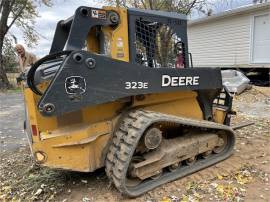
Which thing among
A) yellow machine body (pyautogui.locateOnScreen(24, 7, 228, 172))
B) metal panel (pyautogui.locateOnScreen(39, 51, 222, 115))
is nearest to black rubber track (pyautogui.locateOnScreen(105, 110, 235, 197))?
yellow machine body (pyautogui.locateOnScreen(24, 7, 228, 172))

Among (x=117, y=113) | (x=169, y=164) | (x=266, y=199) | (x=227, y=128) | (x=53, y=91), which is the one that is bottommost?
(x=266, y=199)

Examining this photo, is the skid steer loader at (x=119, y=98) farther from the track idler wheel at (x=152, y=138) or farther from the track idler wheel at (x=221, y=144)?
the track idler wheel at (x=221, y=144)

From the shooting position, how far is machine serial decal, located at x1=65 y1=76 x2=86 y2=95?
315 centimetres

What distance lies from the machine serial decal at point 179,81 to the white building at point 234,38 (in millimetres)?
10095

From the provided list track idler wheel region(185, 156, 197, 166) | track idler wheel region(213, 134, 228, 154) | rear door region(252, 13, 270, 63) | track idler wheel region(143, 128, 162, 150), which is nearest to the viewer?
track idler wheel region(143, 128, 162, 150)

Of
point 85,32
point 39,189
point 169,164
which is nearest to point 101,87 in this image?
point 85,32

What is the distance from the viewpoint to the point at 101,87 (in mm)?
3350

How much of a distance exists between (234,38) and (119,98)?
42.6ft

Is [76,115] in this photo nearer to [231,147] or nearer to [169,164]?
[169,164]

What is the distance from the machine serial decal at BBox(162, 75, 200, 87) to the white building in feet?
33.1

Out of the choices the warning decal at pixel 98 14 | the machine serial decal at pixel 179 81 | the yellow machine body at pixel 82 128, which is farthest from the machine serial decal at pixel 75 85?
the machine serial decal at pixel 179 81

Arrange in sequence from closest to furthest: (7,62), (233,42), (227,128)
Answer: (227,128), (233,42), (7,62)

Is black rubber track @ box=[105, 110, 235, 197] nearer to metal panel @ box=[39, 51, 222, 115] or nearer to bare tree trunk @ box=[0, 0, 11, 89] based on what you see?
metal panel @ box=[39, 51, 222, 115]

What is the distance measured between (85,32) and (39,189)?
2.03 metres
